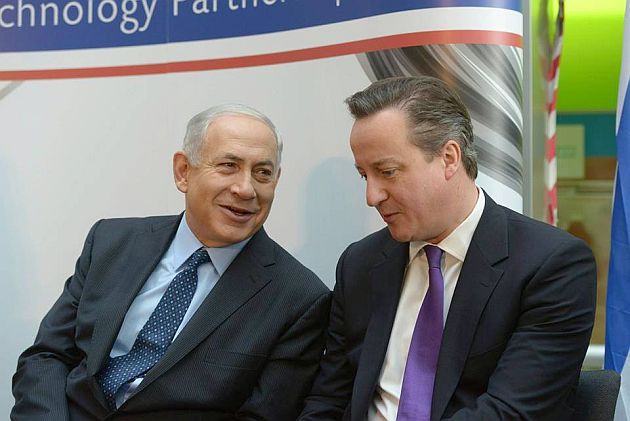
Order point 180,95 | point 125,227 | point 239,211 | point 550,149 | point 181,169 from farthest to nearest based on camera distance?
point 550,149
point 180,95
point 125,227
point 181,169
point 239,211

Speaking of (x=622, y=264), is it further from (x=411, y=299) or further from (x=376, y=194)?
→ (x=376, y=194)

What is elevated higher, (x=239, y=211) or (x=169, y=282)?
(x=239, y=211)

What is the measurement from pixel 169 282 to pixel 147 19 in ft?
3.73

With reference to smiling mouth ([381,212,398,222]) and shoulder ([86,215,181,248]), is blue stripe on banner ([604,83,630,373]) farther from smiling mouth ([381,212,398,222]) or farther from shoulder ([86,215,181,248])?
shoulder ([86,215,181,248])

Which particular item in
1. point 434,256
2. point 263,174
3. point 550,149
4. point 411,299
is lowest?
point 411,299

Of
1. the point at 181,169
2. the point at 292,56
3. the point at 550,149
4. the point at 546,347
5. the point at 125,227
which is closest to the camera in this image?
the point at 546,347

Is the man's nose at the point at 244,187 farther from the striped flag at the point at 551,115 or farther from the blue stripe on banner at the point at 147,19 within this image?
the striped flag at the point at 551,115

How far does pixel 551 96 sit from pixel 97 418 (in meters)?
2.59

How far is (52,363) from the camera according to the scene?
2803 millimetres

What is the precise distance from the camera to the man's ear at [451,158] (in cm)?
231

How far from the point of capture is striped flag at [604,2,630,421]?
2.74 metres

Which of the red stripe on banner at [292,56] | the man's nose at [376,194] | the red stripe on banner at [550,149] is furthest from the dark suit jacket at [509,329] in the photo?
the red stripe on banner at [550,149]

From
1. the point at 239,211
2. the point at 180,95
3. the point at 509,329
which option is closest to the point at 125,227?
the point at 239,211

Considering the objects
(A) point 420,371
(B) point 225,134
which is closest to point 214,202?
(B) point 225,134
